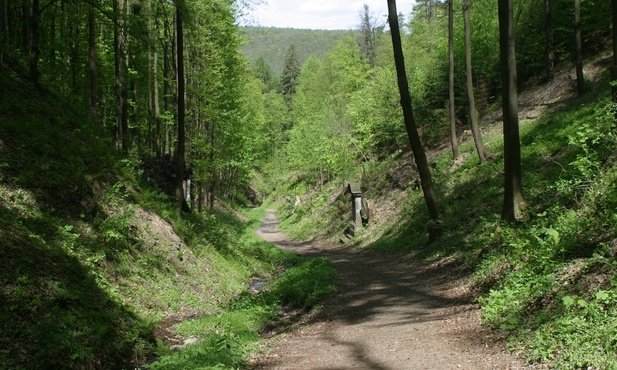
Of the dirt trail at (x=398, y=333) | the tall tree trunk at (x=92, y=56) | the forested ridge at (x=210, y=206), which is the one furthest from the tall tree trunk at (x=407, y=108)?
the tall tree trunk at (x=92, y=56)

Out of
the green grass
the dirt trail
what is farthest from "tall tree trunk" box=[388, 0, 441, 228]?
the green grass

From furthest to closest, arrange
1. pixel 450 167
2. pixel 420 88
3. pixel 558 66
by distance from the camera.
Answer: pixel 420 88
pixel 558 66
pixel 450 167

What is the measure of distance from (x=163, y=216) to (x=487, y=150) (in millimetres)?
13780

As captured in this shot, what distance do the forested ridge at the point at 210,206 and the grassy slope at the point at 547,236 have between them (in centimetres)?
4

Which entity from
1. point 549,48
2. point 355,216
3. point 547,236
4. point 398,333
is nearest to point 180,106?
point 398,333

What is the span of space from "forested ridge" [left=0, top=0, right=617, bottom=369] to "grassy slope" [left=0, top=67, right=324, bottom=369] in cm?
4

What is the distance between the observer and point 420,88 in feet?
91.9

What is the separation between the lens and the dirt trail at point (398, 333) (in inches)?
205

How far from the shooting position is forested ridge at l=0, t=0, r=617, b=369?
571cm

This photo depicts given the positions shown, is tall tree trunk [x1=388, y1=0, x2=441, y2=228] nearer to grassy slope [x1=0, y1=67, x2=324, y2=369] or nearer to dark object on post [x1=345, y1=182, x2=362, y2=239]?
grassy slope [x1=0, y1=67, x2=324, y2=369]

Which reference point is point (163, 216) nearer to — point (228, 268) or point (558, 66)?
point (228, 268)

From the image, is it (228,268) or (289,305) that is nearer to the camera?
(289,305)

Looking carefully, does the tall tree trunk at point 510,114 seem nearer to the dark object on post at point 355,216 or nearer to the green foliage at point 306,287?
the green foliage at point 306,287

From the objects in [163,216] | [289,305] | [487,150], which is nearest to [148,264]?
[163,216]
